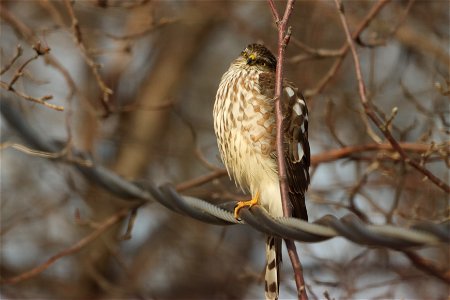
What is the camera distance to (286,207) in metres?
3.76

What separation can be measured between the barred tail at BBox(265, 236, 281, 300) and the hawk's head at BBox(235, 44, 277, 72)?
1.15m

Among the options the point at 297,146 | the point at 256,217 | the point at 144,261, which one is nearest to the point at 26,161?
the point at 144,261

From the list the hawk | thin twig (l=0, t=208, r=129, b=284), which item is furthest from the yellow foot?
thin twig (l=0, t=208, r=129, b=284)

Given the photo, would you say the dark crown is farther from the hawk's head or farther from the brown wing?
the brown wing

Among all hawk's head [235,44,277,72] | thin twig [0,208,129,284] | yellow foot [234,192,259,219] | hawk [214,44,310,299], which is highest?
hawk's head [235,44,277,72]

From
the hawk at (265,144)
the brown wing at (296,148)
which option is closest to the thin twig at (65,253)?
the hawk at (265,144)

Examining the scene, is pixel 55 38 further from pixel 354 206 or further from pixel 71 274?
pixel 354 206

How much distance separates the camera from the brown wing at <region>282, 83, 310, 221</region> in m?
4.95

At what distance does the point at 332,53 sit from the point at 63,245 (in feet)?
16.3

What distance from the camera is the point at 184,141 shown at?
1130 centimetres

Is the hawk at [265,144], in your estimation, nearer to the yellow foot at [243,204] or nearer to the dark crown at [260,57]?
the yellow foot at [243,204]

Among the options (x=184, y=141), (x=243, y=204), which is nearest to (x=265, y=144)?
(x=243, y=204)

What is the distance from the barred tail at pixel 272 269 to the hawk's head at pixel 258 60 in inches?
45.4

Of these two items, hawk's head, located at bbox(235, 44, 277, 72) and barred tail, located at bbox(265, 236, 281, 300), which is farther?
hawk's head, located at bbox(235, 44, 277, 72)
